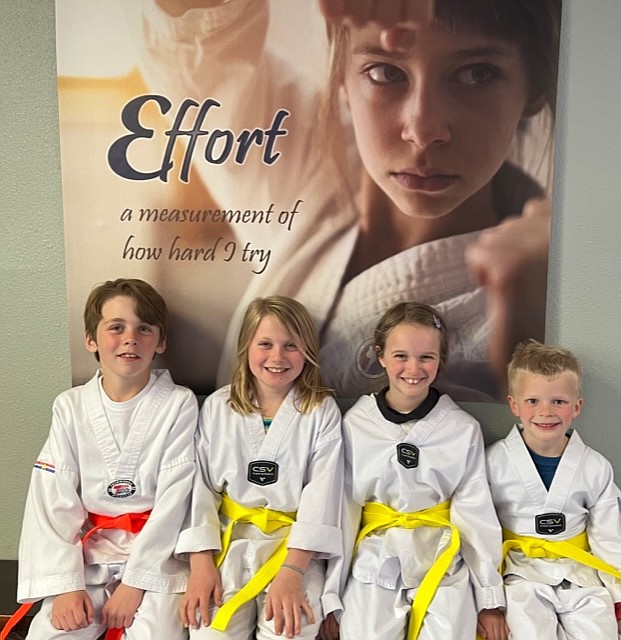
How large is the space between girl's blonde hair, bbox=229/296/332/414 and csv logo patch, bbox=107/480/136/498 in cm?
37

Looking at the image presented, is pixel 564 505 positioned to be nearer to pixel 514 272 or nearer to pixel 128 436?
pixel 514 272

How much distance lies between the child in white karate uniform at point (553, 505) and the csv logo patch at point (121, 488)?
1046mm

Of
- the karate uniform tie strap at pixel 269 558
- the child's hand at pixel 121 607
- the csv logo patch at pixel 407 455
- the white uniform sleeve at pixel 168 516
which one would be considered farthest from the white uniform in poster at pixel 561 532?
the child's hand at pixel 121 607

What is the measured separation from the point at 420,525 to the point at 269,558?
0.43 meters

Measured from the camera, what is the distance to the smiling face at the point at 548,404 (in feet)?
5.68

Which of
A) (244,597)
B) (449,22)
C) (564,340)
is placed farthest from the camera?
(564,340)

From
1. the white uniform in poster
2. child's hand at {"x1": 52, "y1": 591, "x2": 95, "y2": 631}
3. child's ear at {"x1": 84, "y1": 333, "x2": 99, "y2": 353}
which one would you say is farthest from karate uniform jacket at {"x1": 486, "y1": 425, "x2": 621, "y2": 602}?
child's ear at {"x1": 84, "y1": 333, "x2": 99, "y2": 353}

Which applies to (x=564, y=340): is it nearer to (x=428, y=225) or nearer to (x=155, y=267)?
(x=428, y=225)

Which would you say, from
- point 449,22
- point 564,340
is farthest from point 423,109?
point 564,340

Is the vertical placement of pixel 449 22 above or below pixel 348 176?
above

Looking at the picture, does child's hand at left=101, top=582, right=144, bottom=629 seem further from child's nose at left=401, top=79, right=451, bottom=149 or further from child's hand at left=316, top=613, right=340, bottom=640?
child's nose at left=401, top=79, right=451, bottom=149

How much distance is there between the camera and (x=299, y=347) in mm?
1837

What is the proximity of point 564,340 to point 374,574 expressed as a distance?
919 mm

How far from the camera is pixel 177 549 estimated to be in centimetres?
174
